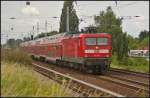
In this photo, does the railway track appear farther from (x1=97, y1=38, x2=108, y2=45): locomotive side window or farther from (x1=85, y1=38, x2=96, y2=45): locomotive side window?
(x1=97, y1=38, x2=108, y2=45): locomotive side window

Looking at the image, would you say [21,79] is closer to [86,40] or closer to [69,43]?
[86,40]

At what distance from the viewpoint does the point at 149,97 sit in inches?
557

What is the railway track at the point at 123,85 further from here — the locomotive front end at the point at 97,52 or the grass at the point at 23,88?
the locomotive front end at the point at 97,52

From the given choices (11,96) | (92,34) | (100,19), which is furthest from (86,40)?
(100,19)

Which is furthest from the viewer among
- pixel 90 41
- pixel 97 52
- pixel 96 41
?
pixel 96 41

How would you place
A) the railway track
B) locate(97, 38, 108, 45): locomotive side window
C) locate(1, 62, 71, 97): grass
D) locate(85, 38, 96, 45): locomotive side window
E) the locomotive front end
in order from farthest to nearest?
locate(97, 38, 108, 45): locomotive side window, locate(85, 38, 96, 45): locomotive side window, the locomotive front end, the railway track, locate(1, 62, 71, 97): grass

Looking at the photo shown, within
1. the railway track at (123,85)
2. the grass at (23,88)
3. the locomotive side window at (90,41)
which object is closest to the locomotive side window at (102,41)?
the locomotive side window at (90,41)

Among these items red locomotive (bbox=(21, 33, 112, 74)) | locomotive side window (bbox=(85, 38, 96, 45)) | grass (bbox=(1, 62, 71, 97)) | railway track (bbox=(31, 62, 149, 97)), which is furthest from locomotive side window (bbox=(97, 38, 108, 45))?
grass (bbox=(1, 62, 71, 97))

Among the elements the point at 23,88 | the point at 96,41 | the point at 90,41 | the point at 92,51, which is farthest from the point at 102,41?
the point at 23,88

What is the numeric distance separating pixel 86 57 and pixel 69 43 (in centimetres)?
400

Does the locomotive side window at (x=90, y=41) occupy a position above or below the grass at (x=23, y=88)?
above

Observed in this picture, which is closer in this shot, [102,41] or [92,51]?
[92,51]

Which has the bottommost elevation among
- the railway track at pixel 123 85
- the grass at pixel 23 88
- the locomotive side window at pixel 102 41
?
the railway track at pixel 123 85

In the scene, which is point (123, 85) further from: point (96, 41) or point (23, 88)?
point (23, 88)
